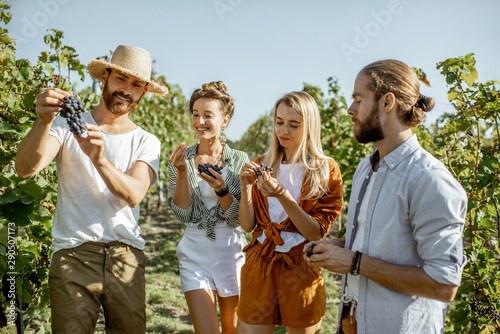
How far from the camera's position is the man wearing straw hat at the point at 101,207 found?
2047 millimetres

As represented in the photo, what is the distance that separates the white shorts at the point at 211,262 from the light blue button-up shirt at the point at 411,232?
3.69 ft

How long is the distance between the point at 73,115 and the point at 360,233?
1.41 meters

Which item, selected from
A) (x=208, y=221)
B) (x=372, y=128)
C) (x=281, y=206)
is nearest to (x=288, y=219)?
(x=281, y=206)

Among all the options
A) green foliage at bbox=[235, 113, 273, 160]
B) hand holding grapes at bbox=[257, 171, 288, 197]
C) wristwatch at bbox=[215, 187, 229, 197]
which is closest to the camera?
hand holding grapes at bbox=[257, 171, 288, 197]

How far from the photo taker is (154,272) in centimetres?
560

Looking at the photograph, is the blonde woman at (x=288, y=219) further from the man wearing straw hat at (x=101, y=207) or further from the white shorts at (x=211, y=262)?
the man wearing straw hat at (x=101, y=207)

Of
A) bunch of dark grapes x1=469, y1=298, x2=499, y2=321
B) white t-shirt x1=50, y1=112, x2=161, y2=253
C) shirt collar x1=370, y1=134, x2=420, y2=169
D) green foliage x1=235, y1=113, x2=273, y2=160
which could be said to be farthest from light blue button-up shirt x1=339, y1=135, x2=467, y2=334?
green foliage x1=235, y1=113, x2=273, y2=160

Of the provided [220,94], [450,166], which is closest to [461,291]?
[450,166]

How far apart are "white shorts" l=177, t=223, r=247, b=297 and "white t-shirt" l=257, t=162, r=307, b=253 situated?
0.34 meters

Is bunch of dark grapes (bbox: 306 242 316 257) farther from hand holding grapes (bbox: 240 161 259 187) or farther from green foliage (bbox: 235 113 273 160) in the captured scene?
green foliage (bbox: 235 113 273 160)

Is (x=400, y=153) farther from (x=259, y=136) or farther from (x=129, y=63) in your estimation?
(x=259, y=136)

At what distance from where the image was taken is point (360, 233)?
5.86 feet

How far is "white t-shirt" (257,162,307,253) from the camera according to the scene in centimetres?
234

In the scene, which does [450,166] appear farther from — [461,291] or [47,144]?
[47,144]
